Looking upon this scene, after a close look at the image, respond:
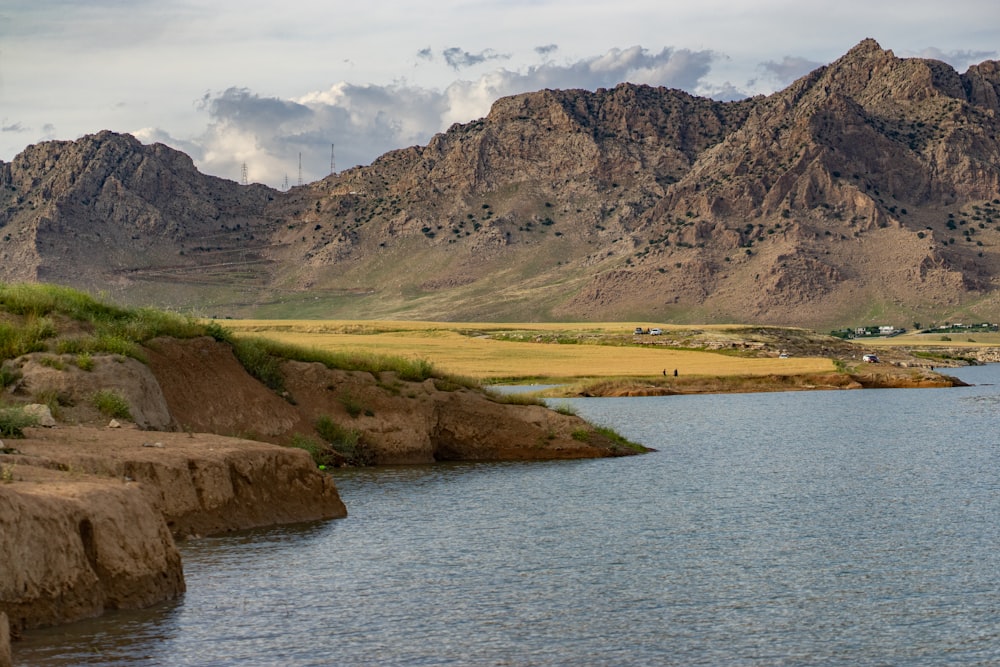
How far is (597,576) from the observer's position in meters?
21.0

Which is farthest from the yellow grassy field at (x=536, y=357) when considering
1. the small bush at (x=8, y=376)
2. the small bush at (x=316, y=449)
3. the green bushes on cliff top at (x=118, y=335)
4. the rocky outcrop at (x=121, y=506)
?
the rocky outcrop at (x=121, y=506)

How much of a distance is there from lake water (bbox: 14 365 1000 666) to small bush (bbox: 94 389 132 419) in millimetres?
5604

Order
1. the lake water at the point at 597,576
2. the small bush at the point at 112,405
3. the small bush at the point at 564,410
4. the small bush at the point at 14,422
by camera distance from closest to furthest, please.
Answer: the lake water at the point at 597,576 < the small bush at the point at 14,422 < the small bush at the point at 112,405 < the small bush at the point at 564,410

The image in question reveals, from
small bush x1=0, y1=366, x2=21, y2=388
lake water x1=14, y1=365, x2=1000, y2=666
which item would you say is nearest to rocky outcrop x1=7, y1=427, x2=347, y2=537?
lake water x1=14, y1=365, x2=1000, y2=666

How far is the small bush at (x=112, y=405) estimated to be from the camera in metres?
28.1

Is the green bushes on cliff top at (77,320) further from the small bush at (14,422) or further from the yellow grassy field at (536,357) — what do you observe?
the yellow grassy field at (536,357)

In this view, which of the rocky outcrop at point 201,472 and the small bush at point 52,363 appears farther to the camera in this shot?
the small bush at point 52,363

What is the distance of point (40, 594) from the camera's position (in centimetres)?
1623

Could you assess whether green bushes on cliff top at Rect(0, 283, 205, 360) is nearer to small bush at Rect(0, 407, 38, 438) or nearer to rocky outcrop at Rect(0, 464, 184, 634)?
small bush at Rect(0, 407, 38, 438)

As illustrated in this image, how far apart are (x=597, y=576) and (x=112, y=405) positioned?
514 inches

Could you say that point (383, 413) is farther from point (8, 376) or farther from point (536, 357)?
point (536, 357)

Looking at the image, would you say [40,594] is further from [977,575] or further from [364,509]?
[977,575]

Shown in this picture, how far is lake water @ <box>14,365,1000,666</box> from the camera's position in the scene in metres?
16.5

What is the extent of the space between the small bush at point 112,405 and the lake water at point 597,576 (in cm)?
560
